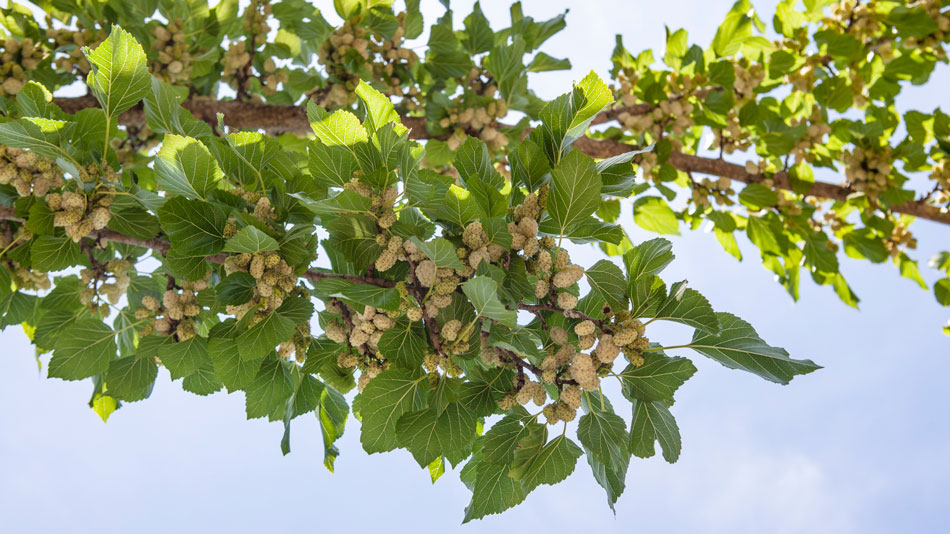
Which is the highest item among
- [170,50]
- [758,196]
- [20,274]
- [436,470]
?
[758,196]

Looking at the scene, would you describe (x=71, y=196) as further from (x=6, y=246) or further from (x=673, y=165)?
(x=673, y=165)

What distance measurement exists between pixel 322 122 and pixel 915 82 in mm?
3222

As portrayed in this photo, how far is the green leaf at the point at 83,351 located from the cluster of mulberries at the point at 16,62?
1040mm

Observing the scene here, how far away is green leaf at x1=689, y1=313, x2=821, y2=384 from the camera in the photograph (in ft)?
3.89

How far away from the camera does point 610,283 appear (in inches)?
48.0

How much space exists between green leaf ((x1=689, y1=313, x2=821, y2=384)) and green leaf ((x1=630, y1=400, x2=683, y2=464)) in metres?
0.14

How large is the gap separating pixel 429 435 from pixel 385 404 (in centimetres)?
10

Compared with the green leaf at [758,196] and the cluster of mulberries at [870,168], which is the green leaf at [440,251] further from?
the cluster of mulberries at [870,168]

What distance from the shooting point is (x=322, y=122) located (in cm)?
116

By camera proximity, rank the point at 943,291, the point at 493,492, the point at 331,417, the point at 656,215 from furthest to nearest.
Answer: the point at 943,291 < the point at 656,215 < the point at 331,417 < the point at 493,492

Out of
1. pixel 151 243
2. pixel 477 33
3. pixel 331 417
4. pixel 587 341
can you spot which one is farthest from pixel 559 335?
pixel 477 33

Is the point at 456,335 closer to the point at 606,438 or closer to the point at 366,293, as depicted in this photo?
the point at 366,293

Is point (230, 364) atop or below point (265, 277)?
below

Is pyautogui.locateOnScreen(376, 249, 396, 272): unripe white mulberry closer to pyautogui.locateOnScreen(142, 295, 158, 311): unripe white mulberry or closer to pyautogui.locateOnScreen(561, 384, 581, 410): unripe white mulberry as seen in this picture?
pyautogui.locateOnScreen(561, 384, 581, 410): unripe white mulberry
